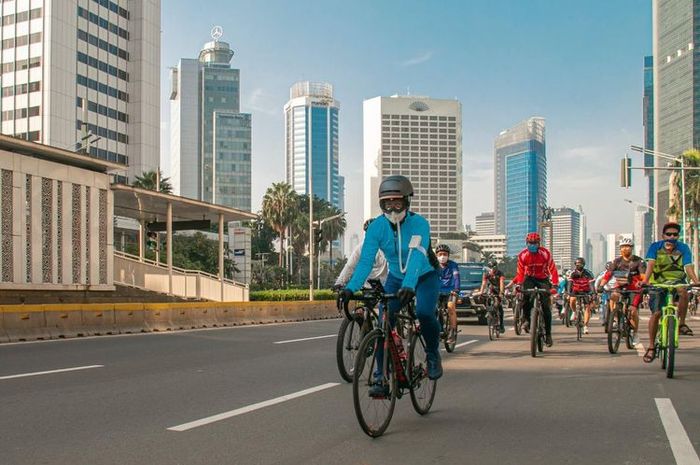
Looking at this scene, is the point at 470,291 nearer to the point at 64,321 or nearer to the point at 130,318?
the point at 130,318

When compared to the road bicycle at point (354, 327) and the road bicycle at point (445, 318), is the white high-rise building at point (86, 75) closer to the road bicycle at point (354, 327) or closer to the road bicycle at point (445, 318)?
the road bicycle at point (445, 318)

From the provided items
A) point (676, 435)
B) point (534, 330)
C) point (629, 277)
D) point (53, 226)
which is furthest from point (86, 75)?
point (676, 435)

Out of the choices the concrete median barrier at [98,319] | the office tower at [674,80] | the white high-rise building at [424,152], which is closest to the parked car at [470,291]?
the concrete median barrier at [98,319]

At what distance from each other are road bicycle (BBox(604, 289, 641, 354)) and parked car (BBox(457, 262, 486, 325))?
711 cm

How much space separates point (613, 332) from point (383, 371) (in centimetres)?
749

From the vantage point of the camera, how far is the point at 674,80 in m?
158

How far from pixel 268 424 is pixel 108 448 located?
1.31 m

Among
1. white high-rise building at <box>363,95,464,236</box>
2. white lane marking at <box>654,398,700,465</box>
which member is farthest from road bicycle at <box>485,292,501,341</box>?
white high-rise building at <box>363,95,464,236</box>

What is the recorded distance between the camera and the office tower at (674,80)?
151 meters

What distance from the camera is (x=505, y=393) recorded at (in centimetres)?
761

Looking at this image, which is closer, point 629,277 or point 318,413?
point 318,413

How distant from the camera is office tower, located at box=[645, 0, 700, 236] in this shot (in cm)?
15075

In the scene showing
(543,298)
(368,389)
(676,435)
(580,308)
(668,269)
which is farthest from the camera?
(580,308)

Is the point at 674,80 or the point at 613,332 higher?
the point at 674,80
